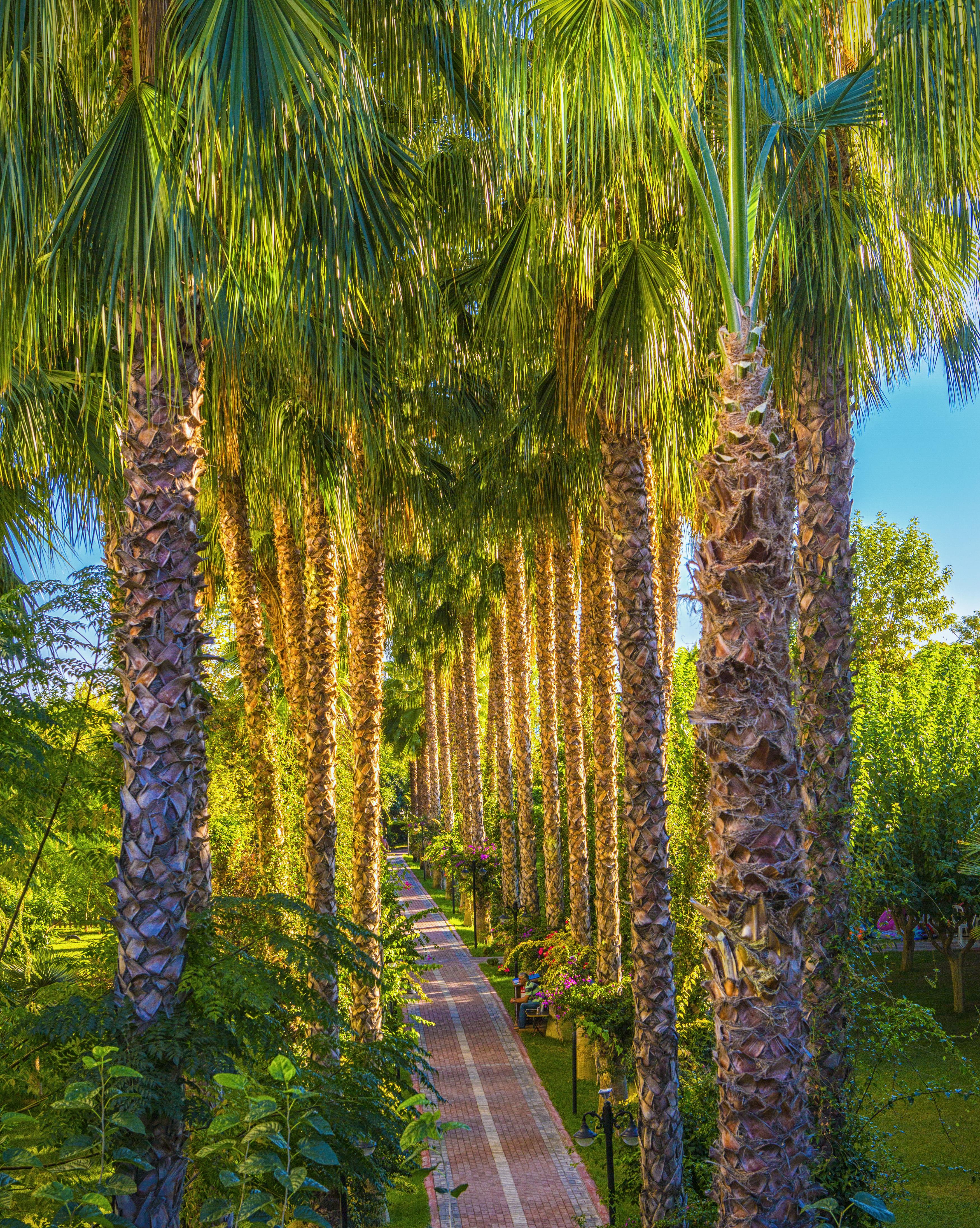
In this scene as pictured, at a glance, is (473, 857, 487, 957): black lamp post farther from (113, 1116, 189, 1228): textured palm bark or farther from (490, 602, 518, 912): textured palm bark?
(113, 1116, 189, 1228): textured palm bark

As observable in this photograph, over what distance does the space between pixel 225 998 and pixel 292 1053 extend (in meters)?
1.21

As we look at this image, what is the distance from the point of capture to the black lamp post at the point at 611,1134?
10.0 metres

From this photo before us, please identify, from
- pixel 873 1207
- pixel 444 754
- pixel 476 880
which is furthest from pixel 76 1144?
pixel 444 754

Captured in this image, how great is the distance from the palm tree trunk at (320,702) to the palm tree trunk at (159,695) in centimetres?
546

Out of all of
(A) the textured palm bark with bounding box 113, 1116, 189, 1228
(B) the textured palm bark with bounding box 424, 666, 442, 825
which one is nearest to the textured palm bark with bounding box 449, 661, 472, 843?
(B) the textured palm bark with bounding box 424, 666, 442, 825

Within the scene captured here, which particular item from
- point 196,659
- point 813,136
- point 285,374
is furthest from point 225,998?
point 285,374

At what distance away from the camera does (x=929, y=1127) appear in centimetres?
1430

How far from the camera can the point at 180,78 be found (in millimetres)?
4664

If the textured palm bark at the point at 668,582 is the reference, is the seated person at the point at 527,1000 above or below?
below

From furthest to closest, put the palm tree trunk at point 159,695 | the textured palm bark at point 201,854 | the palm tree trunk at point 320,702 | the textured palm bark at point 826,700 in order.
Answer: the palm tree trunk at point 320,702 < the textured palm bark at point 201,854 < the textured palm bark at point 826,700 < the palm tree trunk at point 159,695

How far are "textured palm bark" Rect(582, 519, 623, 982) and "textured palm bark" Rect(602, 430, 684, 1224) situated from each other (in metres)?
4.42

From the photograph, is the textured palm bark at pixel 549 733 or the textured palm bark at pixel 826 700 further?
the textured palm bark at pixel 549 733

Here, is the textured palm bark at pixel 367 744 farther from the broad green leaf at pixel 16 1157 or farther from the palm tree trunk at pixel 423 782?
the palm tree trunk at pixel 423 782

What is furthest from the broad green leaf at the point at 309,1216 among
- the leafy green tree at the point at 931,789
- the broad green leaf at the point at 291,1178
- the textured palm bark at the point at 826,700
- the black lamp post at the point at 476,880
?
the black lamp post at the point at 476,880
